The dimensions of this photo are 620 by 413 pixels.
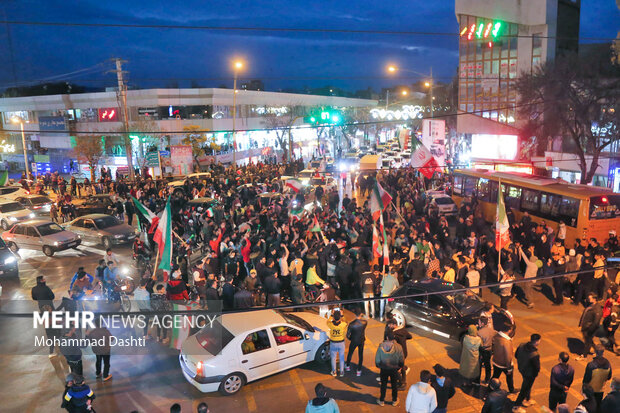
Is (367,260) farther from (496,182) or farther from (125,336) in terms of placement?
(496,182)

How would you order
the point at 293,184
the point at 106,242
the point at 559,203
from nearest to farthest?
the point at 559,203, the point at 106,242, the point at 293,184

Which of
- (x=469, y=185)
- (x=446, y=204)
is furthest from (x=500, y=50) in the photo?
(x=446, y=204)

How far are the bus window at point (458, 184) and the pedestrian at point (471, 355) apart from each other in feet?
61.0

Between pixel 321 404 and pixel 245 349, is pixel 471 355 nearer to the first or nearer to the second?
pixel 321 404

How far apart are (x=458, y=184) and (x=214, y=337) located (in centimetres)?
2070

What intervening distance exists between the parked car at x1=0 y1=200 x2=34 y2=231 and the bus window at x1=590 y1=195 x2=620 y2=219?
25041 mm

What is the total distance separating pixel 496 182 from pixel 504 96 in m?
21.3

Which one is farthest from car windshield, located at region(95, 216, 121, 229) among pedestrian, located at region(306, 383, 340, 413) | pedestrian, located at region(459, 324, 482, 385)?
pedestrian, located at region(459, 324, 482, 385)

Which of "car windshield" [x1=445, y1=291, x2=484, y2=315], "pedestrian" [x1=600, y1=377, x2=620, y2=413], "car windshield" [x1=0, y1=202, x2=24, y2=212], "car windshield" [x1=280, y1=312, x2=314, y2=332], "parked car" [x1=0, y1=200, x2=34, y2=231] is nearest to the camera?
"pedestrian" [x1=600, y1=377, x2=620, y2=413]

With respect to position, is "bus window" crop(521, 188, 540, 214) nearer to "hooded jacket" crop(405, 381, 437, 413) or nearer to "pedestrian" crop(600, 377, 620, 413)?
"pedestrian" crop(600, 377, 620, 413)

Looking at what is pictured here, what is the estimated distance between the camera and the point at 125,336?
1128 cm

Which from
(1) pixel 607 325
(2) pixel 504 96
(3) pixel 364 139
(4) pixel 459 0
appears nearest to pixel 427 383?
(1) pixel 607 325

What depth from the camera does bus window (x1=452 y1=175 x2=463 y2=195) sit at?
2612 cm

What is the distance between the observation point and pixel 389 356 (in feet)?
26.7
